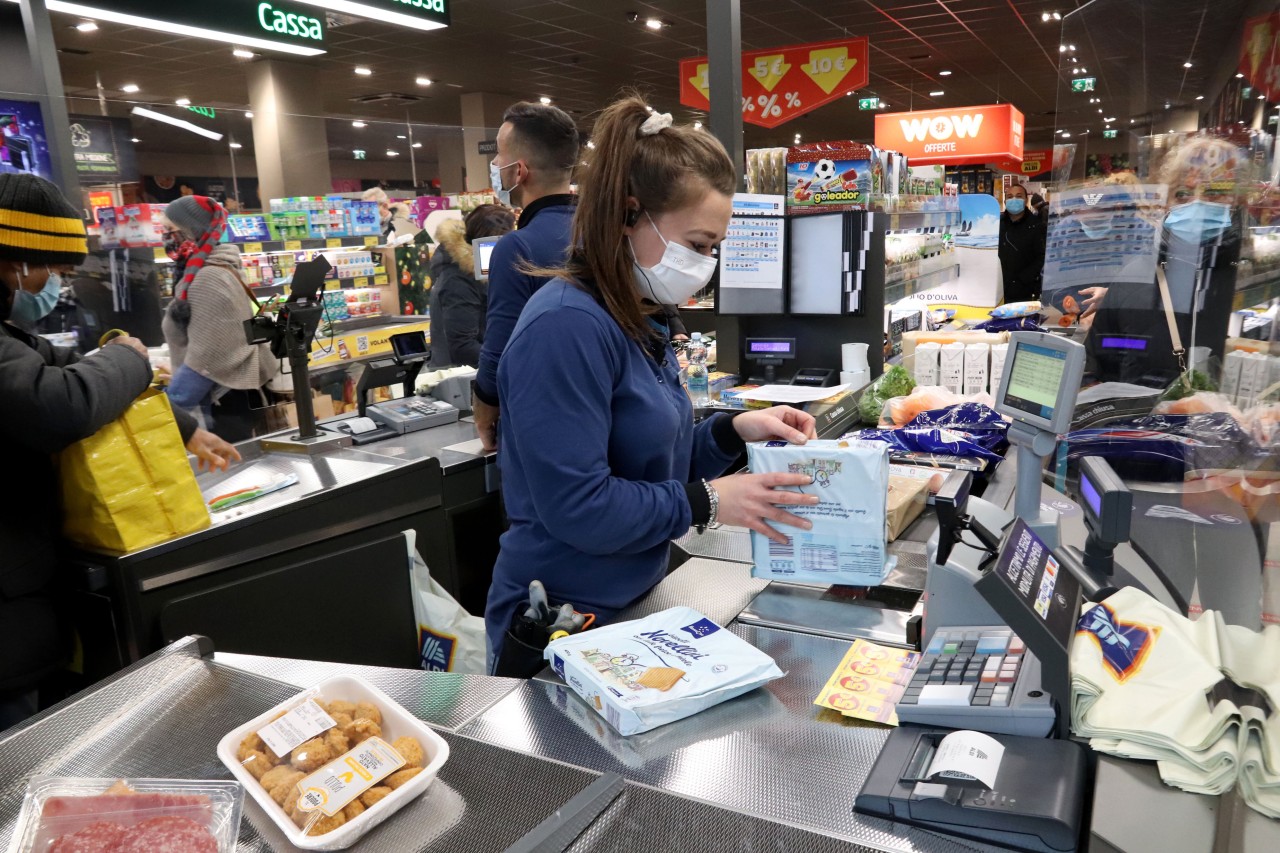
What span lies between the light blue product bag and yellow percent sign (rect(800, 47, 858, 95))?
8.45 m

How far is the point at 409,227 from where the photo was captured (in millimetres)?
7887

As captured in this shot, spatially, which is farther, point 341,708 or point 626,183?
A: point 626,183

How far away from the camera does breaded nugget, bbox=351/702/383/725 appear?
124 cm

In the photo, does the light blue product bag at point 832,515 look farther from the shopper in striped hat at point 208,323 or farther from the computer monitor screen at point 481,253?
the shopper in striped hat at point 208,323

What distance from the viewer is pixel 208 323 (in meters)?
4.25

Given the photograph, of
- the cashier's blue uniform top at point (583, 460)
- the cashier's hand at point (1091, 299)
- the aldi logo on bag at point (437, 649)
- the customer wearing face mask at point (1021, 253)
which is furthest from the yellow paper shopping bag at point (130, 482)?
the customer wearing face mask at point (1021, 253)

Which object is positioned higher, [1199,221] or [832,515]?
[1199,221]

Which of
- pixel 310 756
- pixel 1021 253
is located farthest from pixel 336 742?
pixel 1021 253

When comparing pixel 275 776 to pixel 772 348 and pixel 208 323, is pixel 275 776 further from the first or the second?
pixel 208 323

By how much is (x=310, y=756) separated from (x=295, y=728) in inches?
2.8

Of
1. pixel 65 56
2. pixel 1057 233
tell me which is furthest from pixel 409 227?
pixel 65 56

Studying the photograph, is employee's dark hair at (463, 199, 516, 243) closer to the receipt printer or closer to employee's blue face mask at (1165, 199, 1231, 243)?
employee's blue face mask at (1165, 199, 1231, 243)

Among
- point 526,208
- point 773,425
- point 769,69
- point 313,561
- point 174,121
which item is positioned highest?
point 769,69

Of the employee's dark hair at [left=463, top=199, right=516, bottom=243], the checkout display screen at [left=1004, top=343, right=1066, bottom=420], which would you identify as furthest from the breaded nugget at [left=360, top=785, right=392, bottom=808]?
the employee's dark hair at [left=463, top=199, right=516, bottom=243]
